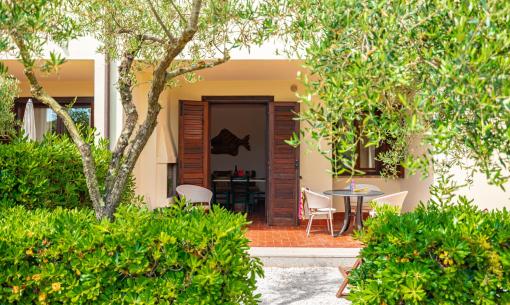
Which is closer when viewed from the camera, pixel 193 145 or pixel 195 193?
pixel 195 193

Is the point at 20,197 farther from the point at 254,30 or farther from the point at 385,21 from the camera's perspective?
the point at 385,21

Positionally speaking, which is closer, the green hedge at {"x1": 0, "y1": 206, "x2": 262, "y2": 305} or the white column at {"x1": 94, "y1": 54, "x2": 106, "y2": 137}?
the green hedge at {"x1": 0, "y1": 206, "x2": 262, "y2": 305}

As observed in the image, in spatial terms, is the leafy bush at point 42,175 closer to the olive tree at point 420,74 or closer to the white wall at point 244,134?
the olive tree at point 420,74

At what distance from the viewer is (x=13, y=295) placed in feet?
9.55

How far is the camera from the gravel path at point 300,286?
4.83 m

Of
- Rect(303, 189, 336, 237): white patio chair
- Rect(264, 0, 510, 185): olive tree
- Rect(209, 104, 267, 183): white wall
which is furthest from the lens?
Rect(209, 104, 267, 183): white wall

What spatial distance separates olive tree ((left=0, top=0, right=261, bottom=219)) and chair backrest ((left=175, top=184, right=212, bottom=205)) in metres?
4.17

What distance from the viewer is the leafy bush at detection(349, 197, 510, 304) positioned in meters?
2.95

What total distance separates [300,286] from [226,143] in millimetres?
10332

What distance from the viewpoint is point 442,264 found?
9.97 feet

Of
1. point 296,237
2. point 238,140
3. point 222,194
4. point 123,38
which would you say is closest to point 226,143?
point 238,140

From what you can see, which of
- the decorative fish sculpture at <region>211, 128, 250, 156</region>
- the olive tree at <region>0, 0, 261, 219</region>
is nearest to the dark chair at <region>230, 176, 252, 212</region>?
the decorative fish sculpture at <region>211, 128, 250, 156</region>

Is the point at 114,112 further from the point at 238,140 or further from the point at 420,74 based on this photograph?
the point at 238,140

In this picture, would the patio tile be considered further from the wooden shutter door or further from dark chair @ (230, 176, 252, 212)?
the wooden shutter door
